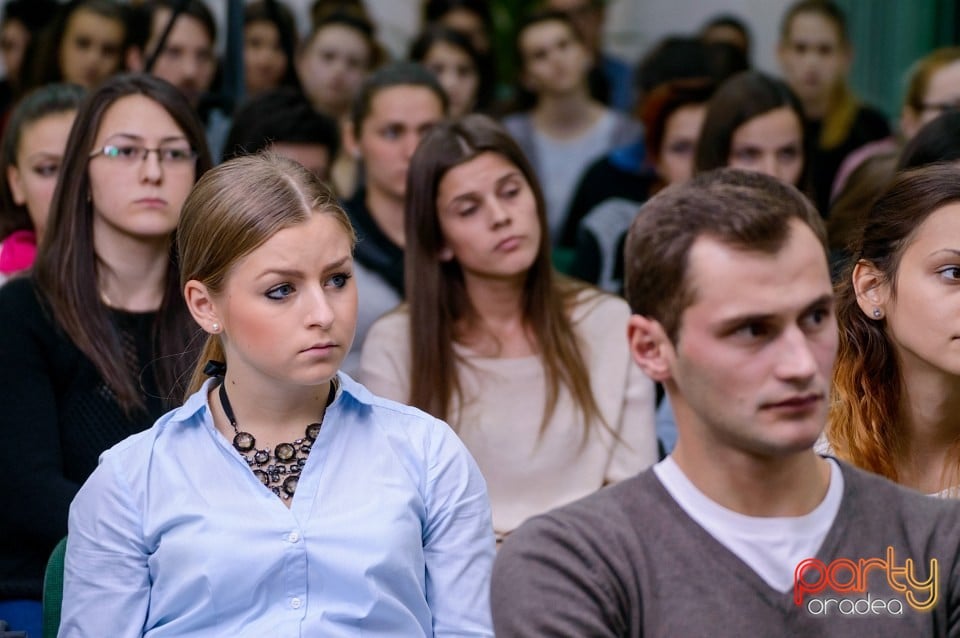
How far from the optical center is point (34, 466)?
2453 millimetres

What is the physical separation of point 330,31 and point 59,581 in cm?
365

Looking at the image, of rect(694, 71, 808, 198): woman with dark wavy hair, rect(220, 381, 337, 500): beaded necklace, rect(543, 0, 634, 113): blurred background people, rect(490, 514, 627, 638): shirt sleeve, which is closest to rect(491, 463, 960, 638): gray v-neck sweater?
rect(490, 514, 627, 638): shirt sleeve

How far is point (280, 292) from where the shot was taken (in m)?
2.02


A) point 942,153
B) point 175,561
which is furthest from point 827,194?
point 175,561

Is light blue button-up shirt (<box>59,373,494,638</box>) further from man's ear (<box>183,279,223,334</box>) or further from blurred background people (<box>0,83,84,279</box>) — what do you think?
blurred background people (<box>0,83,84,279</box>)

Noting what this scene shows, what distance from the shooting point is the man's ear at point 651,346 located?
1581 millimetres

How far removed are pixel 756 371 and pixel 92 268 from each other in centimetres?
159

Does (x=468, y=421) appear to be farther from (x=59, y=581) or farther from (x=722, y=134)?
(x=722, y=134)

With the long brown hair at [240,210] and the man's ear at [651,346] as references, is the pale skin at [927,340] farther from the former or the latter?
the long brown hair at [240,210]

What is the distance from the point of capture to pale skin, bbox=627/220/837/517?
1.49 meters

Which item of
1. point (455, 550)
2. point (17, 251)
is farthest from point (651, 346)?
point (17, 251)

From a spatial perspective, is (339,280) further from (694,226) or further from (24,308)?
(24,308)

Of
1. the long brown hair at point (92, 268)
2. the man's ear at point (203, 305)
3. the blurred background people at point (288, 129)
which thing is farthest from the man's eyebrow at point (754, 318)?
the blurred background people at point (288, 129)

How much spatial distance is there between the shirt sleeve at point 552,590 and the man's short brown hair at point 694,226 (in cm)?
27
